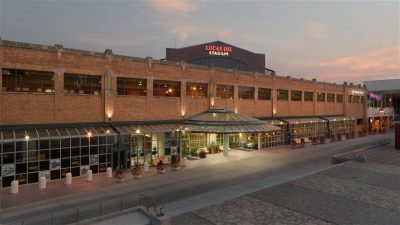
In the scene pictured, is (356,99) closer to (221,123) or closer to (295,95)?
(295,95)

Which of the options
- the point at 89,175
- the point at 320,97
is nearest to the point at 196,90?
the point at 89,175

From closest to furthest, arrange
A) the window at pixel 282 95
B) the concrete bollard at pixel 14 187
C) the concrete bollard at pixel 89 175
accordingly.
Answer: the concrete bollard at pixel 14 187, the concrete bollard at pixel 89 175, the window at pixel 282 95

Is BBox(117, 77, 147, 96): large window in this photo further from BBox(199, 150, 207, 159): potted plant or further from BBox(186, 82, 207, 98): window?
BBox(199, 150, 207, 159): potted plant

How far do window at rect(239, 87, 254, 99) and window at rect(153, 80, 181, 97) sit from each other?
39.3 feet

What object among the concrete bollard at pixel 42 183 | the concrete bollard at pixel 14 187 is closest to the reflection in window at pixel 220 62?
the concrete bollard at pixel 42 183

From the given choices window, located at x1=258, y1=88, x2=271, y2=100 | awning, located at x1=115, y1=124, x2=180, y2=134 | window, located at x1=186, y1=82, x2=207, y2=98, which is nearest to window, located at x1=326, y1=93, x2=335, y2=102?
window, located at x1=258, y1=88, x2=271, y2=100

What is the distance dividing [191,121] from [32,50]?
18104mm

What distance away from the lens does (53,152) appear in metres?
26.7

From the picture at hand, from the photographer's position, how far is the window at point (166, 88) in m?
35.5

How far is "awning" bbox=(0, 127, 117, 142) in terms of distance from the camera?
24672 millimetres

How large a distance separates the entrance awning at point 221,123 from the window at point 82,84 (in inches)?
438

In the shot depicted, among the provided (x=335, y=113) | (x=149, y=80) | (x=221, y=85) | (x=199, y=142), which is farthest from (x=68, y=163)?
(x=335, y=113)

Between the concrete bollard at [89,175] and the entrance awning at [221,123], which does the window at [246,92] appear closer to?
the entrance awning at [221,123]

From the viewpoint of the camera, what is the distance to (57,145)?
26828 mm
